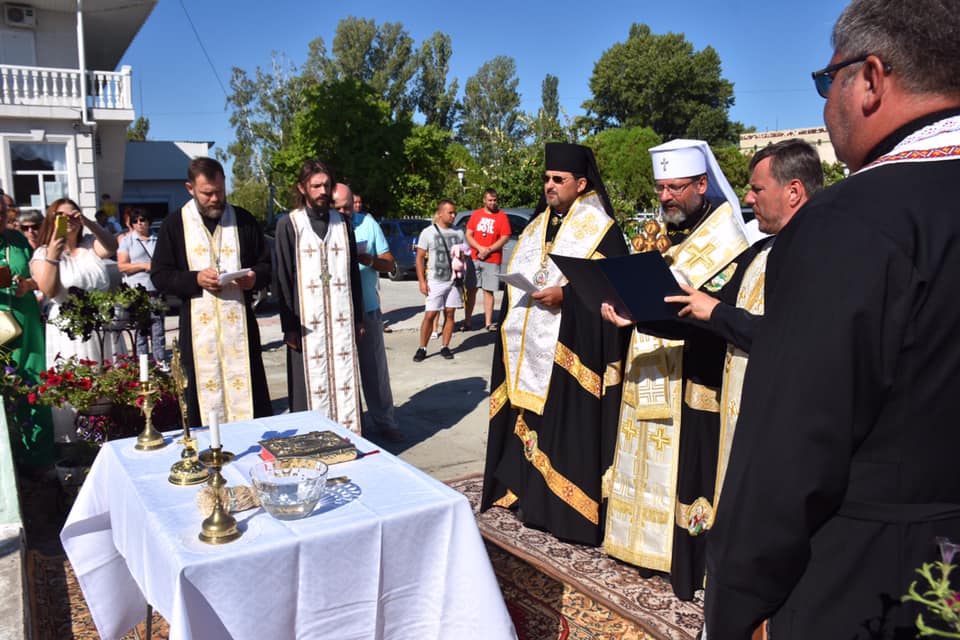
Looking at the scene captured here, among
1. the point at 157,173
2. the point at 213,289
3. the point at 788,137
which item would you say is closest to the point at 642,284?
the point at 213,289

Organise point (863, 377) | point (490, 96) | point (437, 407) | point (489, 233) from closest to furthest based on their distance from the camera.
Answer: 1. point (863, 377)
2. point (437, 407)
3. point (489, 233)
4. point (490, 96)

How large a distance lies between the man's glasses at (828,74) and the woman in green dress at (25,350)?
17.9 feet

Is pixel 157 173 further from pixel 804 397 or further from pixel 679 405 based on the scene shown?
pixel 804 397

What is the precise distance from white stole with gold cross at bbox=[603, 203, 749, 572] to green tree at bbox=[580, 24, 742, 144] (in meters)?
54.2

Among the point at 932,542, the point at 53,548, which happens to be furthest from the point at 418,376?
the point at 932,542

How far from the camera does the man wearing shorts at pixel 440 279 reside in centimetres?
979

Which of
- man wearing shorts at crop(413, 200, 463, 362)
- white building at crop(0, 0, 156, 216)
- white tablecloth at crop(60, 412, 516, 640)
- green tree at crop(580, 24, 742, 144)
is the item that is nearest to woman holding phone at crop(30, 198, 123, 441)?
white tablecloth at crop(60, 412, 516, 640)

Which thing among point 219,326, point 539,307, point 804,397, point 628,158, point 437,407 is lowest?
point 437,407

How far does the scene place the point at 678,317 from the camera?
118 inches

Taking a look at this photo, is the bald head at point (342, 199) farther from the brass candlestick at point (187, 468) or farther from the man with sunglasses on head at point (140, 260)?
the man with sunglasses on head at point (140, 260)

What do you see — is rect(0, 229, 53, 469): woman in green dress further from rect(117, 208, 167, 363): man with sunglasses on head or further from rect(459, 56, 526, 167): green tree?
rect(459, 56, 526, 167): green tree

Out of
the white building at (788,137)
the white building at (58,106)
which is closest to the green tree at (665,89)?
the white building at (788,137)

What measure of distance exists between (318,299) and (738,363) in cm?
323

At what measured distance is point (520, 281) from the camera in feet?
14.5
